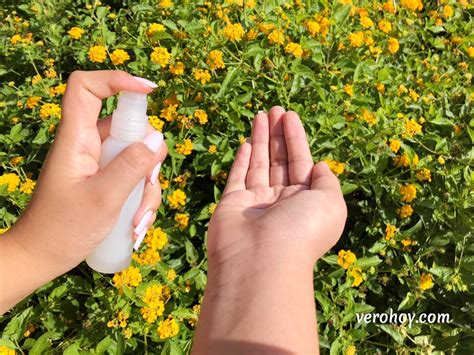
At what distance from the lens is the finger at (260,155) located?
1.48m

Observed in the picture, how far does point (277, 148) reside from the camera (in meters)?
1.53

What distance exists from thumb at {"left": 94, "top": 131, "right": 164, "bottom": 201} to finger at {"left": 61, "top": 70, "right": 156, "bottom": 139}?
123 millimetres

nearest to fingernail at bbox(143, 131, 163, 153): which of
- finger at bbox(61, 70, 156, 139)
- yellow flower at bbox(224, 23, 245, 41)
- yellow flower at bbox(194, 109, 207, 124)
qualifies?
finger at bbox(61, 70, 156, 139)

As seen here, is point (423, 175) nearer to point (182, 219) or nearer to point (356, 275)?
point (356, 275)

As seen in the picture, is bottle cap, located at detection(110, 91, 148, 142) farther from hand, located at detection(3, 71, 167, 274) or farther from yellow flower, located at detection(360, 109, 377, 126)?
yellow flower, located at detection(360, 109, 377, 126)

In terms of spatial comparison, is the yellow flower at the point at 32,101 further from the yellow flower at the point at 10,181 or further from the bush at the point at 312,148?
the yellow flower at the point at 10,181

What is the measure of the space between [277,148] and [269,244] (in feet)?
1.48

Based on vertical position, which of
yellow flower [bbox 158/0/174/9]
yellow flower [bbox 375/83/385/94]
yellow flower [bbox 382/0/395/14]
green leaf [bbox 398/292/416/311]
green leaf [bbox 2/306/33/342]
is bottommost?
green leaf [bbox 398/292/416/311]

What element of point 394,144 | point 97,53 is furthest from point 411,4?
point 97,53

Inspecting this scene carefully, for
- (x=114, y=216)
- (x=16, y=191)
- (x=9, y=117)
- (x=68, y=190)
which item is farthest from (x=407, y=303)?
(x=9, y=117)

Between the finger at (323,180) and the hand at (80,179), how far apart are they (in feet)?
1.56

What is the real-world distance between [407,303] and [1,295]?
Result: 1.35 meters

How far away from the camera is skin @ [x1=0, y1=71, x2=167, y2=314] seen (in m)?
1.06

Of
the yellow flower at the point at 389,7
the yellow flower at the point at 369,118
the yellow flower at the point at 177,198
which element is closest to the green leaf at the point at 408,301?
the yellow flower at the point at 369,118
